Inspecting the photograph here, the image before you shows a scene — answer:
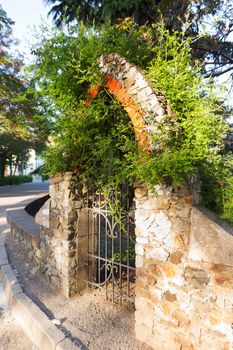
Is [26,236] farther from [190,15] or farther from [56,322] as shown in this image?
[190,15]

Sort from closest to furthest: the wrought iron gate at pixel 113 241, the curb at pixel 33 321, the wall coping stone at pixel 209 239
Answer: the wall coping stone at pixel 209 239, the curb at pixel 33 321, the wrought iron gate at pixel 113 241

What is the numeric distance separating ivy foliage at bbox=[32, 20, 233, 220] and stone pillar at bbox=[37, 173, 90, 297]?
11.0 inches

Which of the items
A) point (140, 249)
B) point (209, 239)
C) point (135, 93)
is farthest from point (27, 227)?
point (209, 239)

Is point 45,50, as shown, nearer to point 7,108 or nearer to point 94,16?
point 94,16

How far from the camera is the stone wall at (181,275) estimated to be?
210 cm

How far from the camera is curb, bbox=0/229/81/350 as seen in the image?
8.55ft

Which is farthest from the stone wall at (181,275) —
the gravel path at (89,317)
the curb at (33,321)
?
the curb at (33,321)

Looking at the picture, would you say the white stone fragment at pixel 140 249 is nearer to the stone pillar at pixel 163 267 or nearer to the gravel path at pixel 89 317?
the stone pillar at pixel 163 267

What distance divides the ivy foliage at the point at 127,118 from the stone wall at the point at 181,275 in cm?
30

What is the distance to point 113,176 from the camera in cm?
312

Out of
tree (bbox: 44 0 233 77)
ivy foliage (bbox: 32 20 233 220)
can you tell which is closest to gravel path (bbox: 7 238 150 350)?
ivy foliage (bbox: 32 20 233 220)

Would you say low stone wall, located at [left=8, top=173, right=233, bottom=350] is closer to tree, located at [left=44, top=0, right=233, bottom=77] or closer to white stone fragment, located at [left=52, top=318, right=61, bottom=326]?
white stone fragment, located at [left=52, top=318, right=61, bottom=326]

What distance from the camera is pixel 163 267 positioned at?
8.13 ft

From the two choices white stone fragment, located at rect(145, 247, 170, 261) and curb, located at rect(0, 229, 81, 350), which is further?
curb, located at rect(0, 229, 81, 350)
